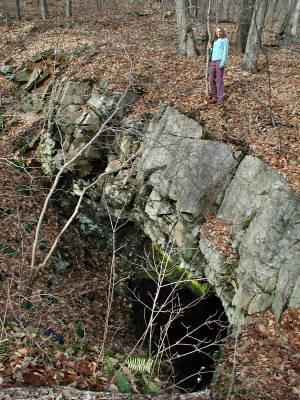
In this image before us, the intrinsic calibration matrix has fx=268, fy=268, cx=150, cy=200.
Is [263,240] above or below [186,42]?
below

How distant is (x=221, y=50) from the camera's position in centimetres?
708

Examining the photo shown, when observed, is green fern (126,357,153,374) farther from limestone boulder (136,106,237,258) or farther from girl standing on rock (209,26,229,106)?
girl standing on rock (209,26,229,106)

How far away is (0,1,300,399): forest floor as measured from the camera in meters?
3.86

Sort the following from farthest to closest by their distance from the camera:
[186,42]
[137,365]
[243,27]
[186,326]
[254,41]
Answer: [243,27]
[186,42]
[254,41]
[186,326]
[137,365]

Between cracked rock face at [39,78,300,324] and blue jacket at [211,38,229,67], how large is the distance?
1.76 metres

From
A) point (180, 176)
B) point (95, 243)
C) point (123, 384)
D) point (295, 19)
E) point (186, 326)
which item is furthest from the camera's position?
point (295, 19)

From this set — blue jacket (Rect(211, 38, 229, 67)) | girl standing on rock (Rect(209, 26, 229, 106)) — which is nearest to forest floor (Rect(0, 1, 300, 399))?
girl standing on rock (Rect(209, 26, 229, 106))

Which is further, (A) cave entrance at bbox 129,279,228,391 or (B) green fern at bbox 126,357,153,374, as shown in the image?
(A) cave entrance at bbox 129,279,228,391

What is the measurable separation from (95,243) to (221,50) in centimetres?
690

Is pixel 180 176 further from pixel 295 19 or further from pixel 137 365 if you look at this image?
pixel 295 19

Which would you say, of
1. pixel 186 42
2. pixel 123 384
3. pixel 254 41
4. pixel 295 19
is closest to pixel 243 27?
pixel 186 42

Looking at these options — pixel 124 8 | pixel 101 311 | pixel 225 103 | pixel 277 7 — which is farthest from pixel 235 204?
pixel 277 7

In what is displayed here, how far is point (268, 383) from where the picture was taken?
392cm

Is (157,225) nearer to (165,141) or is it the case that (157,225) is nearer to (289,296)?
(165,141)
